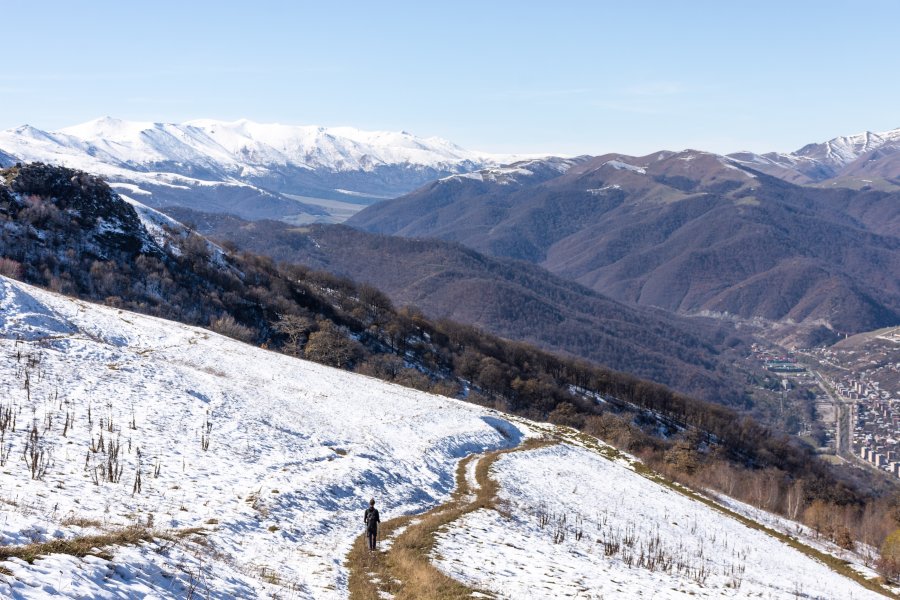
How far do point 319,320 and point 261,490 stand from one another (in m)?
90.7

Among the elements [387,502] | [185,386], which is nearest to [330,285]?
[185,386]

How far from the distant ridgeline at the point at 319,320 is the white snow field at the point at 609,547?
1166 inches

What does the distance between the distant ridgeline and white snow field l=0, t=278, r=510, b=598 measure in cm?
3510

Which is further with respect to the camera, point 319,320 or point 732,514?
point 319,320

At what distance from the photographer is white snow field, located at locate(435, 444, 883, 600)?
84.3 feet

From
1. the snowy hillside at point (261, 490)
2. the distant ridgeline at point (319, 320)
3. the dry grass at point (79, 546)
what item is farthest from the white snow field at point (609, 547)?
the distant ridgeline at point (319, 320)

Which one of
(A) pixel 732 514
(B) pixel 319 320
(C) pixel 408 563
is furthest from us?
(B) pixel 319 320

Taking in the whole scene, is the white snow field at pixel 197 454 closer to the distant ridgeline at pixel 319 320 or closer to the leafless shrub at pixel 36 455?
the leafless shrub at pixel 36 455

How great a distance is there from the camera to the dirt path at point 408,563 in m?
20.8

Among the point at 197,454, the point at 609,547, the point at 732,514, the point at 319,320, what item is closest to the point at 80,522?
the point at 197,454

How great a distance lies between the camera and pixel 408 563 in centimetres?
2344

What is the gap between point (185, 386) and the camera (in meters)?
42.1

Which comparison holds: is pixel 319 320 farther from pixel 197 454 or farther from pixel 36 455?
pixel 36 455

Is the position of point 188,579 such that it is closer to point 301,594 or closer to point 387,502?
point 301,594
